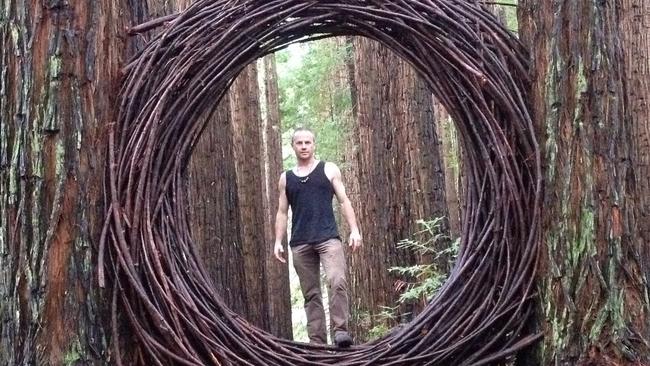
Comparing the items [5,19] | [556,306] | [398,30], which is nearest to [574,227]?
[556,306]

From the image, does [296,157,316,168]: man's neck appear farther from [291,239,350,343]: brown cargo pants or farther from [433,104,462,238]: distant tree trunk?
[433,104,462,238]: distant tree trunk

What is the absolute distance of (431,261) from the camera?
7812 mm

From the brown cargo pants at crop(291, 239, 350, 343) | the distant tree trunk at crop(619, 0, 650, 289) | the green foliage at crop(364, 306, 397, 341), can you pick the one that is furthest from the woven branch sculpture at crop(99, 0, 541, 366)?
the green foliage at crop(364, 306, 397, 341)

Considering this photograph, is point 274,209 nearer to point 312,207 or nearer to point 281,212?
point 281,212

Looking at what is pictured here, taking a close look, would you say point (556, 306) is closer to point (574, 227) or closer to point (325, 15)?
point (574, 227)

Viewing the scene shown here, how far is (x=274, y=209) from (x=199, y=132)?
908 centimetres

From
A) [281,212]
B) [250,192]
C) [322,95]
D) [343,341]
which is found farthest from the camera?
[322,95]

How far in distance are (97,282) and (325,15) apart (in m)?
1.98

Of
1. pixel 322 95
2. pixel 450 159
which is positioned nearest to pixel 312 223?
pixel 322 95

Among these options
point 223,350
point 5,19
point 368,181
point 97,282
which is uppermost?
point 5,19

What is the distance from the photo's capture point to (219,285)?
272 inches

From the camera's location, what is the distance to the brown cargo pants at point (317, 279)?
616 centimetres

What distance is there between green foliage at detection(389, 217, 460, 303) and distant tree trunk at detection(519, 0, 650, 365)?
3350 millimetres

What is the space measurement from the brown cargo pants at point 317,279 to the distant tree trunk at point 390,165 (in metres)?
1.68
